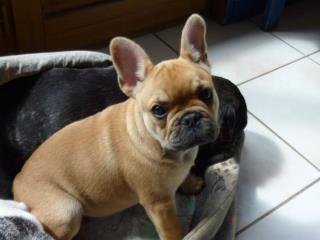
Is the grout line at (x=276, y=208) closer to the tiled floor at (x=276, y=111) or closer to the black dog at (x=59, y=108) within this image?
the tiled floor at (x=276, y=111)

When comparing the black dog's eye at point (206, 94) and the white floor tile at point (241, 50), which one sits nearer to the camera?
the black dog's eye at point (206, 94)

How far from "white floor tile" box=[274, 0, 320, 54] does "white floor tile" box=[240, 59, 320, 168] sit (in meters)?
0.12

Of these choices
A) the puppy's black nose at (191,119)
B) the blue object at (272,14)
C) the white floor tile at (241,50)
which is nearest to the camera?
the puppy's black nose at (191,119)

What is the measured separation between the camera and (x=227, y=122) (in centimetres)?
129

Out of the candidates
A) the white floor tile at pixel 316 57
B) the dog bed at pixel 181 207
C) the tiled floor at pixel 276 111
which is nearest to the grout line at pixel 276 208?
the tiled floor at pixel 276 111

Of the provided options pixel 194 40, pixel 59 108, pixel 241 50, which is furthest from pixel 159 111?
pixel 241 50

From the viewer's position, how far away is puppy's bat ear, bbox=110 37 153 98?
0.99 meters

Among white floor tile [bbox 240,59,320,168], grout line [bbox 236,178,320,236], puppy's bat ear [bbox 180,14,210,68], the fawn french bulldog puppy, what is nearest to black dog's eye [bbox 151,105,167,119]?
the fawn french bulldog puppy

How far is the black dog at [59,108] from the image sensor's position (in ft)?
4.23

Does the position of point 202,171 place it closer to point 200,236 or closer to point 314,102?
point 200,236

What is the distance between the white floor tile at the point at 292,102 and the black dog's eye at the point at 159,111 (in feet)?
2.21

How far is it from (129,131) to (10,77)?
46 cm

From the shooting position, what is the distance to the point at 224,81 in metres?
1.36

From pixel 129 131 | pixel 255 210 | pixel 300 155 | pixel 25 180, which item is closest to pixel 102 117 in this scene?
pixel 129 131
